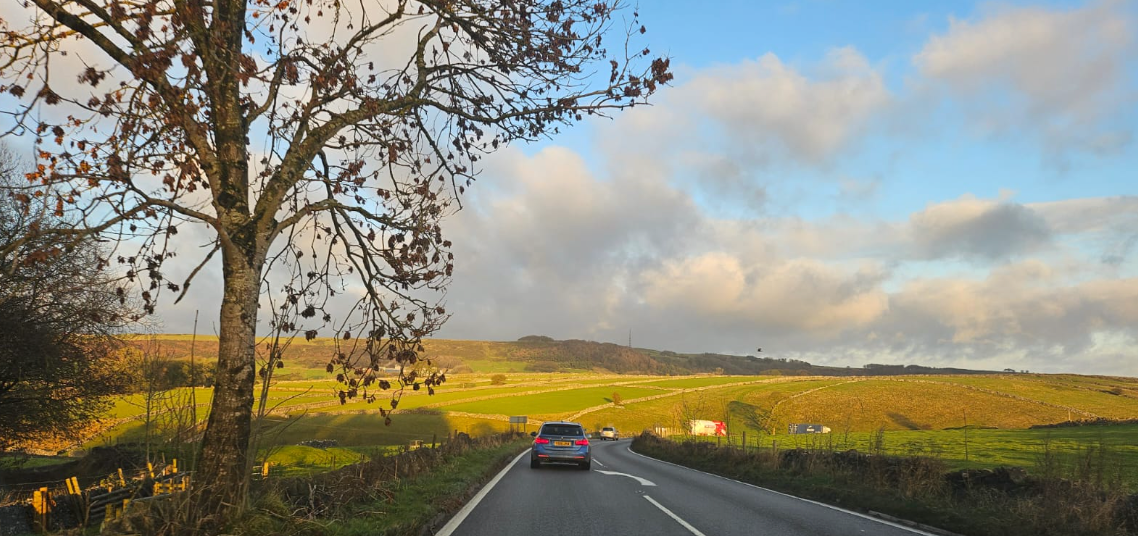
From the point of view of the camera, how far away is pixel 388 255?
709 centimetres

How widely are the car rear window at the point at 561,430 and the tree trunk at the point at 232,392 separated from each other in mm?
14834

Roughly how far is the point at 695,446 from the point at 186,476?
23.5 m

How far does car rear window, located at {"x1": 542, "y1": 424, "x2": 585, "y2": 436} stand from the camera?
2044cm

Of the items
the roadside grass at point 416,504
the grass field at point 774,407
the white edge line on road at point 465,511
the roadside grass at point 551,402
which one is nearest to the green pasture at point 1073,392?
the grass field at point 774,407

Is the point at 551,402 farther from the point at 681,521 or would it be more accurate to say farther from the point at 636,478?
the point at 681,521

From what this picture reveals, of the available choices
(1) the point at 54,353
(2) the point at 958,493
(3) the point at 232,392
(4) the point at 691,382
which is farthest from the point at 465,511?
(4) the point at 691,382

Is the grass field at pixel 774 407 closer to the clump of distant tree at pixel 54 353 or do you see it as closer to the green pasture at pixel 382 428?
the green pasture at pixel 382 428

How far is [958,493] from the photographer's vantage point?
11.9 metres

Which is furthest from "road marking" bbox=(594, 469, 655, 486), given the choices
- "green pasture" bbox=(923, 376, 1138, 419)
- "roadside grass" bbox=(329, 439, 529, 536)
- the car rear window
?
"green pasture" bbox=(923, 376, 1138, 419)

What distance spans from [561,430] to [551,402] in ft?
267

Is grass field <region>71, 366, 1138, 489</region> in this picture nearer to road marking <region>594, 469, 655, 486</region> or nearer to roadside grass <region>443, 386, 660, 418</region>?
roadside grass <region>443, 386, 660, 418</region>

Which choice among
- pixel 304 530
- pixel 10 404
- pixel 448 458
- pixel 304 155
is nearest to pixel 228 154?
pixel 304 155

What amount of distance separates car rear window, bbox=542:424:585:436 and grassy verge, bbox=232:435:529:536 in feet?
19.5

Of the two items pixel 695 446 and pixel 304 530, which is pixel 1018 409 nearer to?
pixel 695 446
